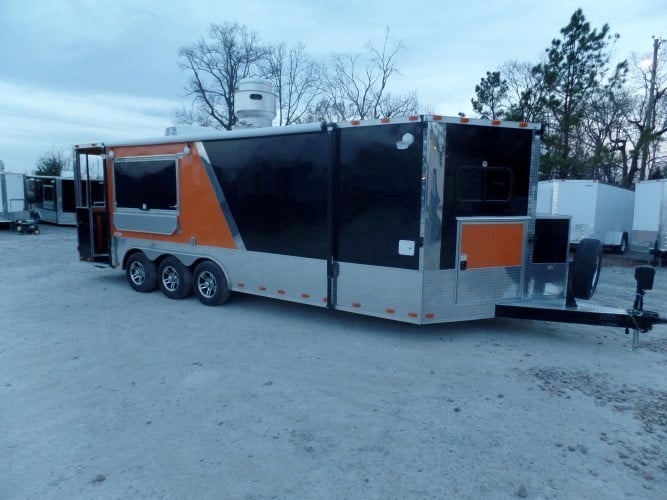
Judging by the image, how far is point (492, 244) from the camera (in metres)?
5.82

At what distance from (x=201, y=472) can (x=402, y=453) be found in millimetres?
1321

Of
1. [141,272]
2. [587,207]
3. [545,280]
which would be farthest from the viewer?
[587,207]

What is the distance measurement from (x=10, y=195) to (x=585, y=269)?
2296cm

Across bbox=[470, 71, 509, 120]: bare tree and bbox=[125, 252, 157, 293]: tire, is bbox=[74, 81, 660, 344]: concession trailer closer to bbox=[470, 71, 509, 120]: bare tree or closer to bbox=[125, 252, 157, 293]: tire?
bbox=[125, 252, 157, 293]: tire

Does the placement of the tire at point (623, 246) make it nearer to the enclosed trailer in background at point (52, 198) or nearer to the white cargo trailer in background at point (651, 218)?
the white cargo trailer in background at point (651, 218)

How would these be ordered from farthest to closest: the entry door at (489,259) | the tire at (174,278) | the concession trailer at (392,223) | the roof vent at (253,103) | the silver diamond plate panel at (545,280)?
the roof vent at (253,103)
the tire at (174,278)
the silver diamond plate panel at (545,280)
the entry door at (489,259)
the concession trailer at (392,223)

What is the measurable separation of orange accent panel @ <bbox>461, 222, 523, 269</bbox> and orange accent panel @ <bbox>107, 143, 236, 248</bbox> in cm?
337

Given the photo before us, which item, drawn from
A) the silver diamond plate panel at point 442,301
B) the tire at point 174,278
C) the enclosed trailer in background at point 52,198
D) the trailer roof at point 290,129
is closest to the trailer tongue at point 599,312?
the silver diamond plate panel at point 442,301

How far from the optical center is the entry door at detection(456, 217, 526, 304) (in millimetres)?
5686

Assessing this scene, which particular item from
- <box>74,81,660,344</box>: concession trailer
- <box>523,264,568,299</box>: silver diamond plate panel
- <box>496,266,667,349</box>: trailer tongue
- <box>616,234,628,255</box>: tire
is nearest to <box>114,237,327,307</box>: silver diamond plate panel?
<box>74,81,660,344</box>: concession trailer

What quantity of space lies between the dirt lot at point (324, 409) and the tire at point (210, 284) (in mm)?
581

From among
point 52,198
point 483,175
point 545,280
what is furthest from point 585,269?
point 52,198

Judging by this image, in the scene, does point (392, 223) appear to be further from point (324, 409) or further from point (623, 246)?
point (623, 246)

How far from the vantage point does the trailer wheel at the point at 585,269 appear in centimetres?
574
